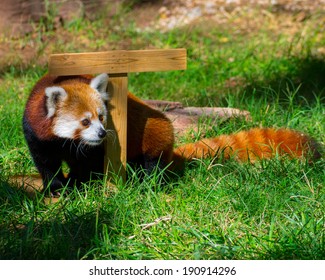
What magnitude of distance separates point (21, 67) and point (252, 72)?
8.71 feet

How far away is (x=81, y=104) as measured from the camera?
415 cm

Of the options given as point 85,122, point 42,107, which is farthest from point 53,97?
point 85,122

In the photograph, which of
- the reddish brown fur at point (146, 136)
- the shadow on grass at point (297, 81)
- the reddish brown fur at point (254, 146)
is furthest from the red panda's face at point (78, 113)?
the shadow on grass at point (297, 81)

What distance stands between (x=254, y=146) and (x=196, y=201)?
102 centimetres

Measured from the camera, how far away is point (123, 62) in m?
4.15

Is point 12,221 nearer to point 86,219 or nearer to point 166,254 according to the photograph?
point 86,219

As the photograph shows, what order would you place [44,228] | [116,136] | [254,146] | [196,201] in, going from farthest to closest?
[254,146] < [116,136] < [196,201] < [44,228]

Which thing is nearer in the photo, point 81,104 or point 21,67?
point 81,104

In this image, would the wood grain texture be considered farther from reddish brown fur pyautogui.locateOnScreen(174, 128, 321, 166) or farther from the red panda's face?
reddish brown fur pyautogui.locateOnScreen(174, 128, 321, 166)

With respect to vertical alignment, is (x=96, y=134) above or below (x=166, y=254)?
above

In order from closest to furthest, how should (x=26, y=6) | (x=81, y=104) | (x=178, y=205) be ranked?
(x=178, y=205)
(x=81, y=104)
(x=26, y=6)

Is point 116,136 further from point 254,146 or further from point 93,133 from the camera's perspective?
point 254,146

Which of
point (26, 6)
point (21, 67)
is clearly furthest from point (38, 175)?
point (26, 6)

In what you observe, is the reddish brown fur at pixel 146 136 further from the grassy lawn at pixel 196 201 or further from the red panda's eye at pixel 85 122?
the red panda's eye at pixel 85 122
